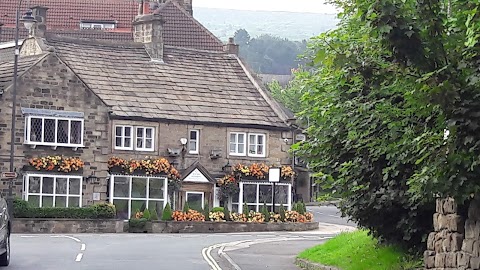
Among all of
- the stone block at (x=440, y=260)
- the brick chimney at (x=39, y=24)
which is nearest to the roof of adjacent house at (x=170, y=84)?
the brick chimney at (x=39, y=24)

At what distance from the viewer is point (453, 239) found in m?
15.6

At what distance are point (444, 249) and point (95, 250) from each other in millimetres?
13404

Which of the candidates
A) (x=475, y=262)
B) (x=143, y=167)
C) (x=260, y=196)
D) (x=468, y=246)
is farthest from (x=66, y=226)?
→ (x=475, y=262)

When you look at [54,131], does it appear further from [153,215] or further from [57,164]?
[153,215]

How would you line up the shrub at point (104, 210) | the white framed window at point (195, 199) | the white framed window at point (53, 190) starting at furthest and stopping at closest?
the white framed window at point (195, 199) < the white framed window at point (53, 190) < the shrub at point (104, 210)

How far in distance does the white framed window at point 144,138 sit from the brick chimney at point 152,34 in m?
Answer: 6.87

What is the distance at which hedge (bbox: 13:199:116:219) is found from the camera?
4038cm

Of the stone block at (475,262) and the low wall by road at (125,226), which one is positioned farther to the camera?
the low wall by road at (125,226)

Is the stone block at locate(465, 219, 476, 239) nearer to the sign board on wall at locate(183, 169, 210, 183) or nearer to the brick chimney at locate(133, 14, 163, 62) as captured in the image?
the sign board on wall at locate(183, 169, 210, 183)

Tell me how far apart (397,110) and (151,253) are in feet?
41.2

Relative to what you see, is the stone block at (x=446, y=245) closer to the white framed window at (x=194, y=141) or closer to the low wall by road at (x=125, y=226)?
the low wall by road at (x=125, y=226)

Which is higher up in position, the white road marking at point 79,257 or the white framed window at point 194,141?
the white framed window at point 194,141

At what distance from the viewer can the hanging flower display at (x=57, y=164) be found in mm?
43188

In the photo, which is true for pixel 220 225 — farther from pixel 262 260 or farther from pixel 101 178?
pixel 262 260
